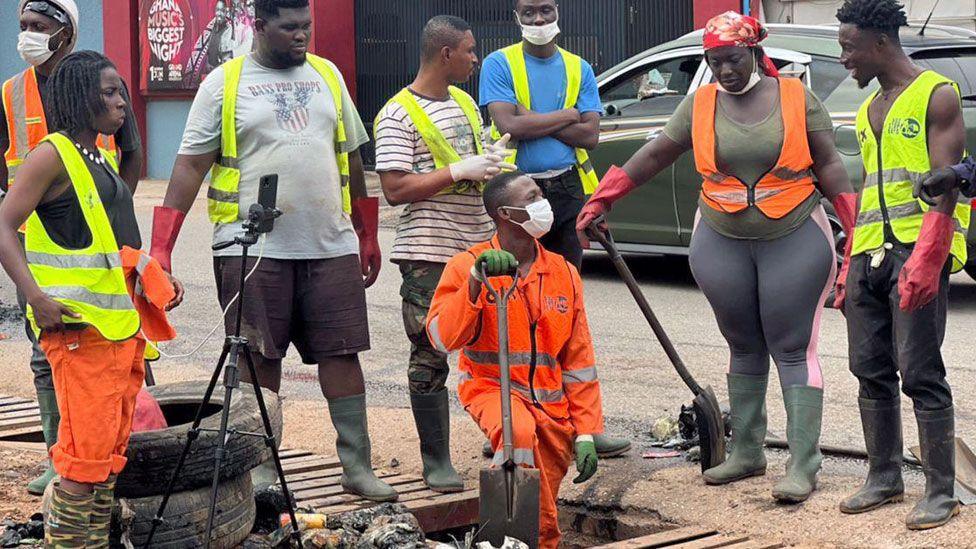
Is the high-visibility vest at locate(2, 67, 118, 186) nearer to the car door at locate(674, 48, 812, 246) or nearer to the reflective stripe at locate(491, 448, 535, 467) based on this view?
the reflective stripe at locate(491, 448, 535, 467)

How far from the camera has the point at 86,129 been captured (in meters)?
5.02

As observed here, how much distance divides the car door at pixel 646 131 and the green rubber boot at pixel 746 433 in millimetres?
4947

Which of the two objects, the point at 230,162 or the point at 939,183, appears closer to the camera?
the point at 939,183

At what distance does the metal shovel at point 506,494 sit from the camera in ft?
17.5

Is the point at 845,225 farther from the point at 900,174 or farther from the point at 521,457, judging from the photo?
the point at 521,457

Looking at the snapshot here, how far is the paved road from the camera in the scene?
303 inches

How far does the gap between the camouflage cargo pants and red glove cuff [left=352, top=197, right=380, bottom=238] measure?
30cm

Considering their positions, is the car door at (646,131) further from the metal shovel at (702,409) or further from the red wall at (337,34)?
the red wall at (337,34)

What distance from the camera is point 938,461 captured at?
18.0 ft

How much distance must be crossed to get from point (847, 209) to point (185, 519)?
2.71 meters

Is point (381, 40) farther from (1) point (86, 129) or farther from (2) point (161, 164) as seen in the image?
(1) point (86, 129)

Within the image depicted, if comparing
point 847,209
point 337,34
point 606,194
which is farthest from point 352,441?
point 337,34

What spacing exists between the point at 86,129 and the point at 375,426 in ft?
9.06

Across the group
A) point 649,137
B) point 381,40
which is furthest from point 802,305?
point 381,40
